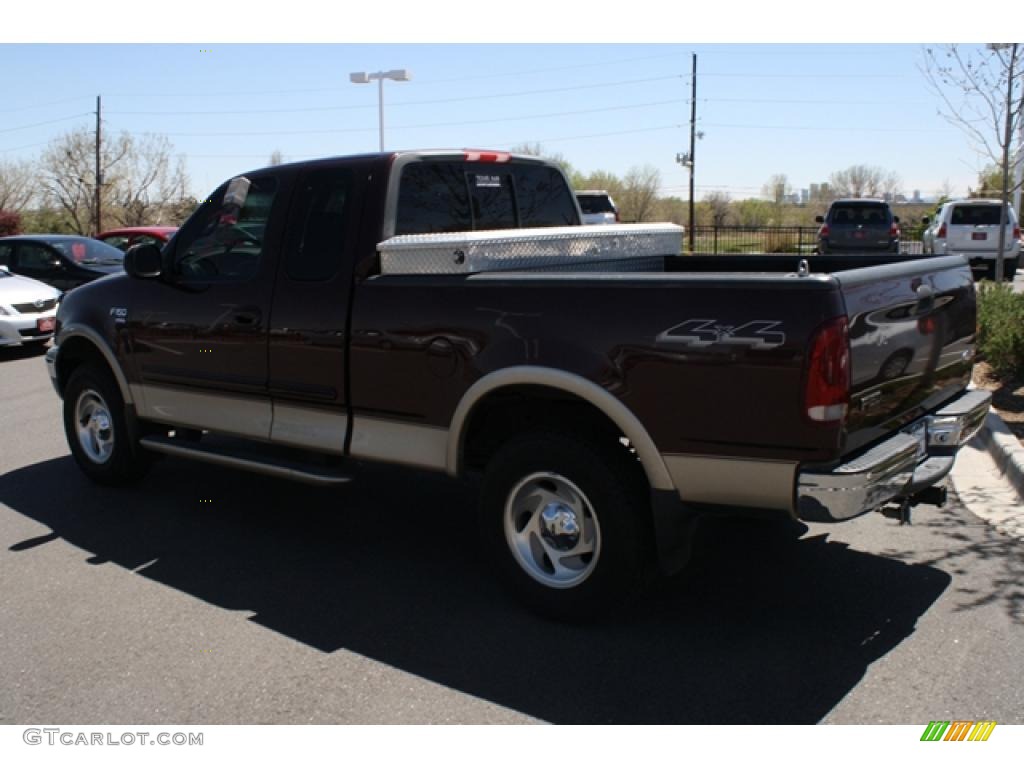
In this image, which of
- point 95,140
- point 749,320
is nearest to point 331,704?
point 749,320

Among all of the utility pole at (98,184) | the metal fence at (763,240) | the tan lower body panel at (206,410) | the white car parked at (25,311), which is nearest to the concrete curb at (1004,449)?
the tan lower body panel at (206,410)

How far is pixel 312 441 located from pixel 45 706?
1.89 meters

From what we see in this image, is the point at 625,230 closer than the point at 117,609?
No

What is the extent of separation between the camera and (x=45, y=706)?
3.81 m

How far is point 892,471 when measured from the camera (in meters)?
3.93

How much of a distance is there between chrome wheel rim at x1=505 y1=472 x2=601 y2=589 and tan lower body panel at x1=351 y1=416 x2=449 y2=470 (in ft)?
1.52

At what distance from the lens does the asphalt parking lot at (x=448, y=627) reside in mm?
3746

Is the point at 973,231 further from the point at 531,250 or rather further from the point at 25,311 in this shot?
the point at 531,250

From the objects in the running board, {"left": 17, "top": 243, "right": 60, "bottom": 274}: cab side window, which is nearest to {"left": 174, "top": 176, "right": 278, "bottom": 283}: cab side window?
the running board

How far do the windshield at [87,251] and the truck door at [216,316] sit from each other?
11.4 metres

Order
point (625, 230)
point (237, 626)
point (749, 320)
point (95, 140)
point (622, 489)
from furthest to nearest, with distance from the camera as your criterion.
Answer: point (95, 140) < point (625, 230) < point (237, 626) < point (622, 489) < point (749, 320)

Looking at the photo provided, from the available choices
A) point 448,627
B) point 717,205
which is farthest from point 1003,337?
point 717,205

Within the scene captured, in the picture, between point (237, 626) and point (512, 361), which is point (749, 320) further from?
point (237, 626)

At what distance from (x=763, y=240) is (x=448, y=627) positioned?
1392 inches
